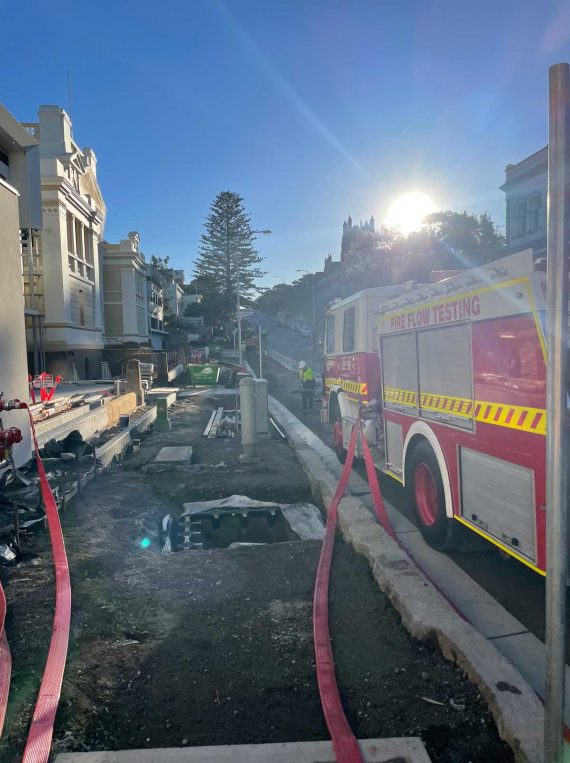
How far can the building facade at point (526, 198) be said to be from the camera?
30531 millimetres

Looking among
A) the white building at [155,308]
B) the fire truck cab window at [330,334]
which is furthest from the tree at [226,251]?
the fire truck cab window at [330,334]

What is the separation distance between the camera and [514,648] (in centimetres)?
344

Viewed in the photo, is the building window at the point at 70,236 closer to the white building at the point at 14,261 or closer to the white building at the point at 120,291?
the white building at the point at 120,291

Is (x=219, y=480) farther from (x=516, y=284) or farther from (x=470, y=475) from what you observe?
(x=516, y=284)

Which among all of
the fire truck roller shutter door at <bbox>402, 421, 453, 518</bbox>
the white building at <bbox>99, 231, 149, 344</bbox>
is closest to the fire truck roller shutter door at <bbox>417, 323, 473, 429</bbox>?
the fire truck roller shutter door at <bbox>402, 421, 453, 518</bbox>

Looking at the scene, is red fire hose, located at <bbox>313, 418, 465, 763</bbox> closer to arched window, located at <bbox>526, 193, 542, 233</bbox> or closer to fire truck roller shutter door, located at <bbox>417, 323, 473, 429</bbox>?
fire truck roller shutter door, located at <bbox>417, 323, 473, 429</bbox>

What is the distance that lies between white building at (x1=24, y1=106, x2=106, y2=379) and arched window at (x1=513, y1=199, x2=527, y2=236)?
1001 inches

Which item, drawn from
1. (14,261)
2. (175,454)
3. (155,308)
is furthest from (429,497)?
(155,308)

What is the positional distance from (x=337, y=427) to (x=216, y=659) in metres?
6.77

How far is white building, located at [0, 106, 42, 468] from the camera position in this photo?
755 cm

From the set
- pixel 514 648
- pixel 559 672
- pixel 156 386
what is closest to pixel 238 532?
pixel 514 648

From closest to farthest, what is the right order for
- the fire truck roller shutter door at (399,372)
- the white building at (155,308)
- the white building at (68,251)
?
1. the fire truck roller shutter door at (399,372)
2. the white building at (68,251)
3. the white building at (155,308)

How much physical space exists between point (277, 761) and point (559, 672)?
131cm

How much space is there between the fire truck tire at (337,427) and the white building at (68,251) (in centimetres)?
1954
